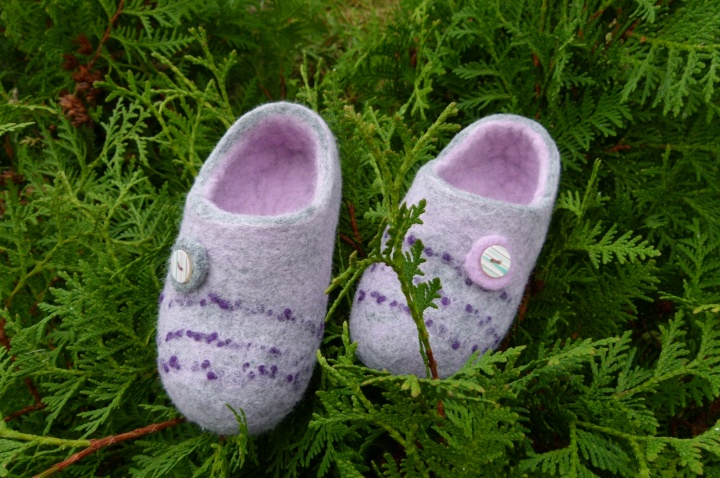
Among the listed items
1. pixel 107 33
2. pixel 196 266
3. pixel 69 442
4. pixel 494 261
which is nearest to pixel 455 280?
pixel 494 261

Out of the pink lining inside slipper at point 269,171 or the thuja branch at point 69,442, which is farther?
the pink lining inside slipper at point 269,171

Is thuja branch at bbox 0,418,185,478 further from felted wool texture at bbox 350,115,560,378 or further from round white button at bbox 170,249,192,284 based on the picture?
felted wool texture at bbox 350,115,560,378

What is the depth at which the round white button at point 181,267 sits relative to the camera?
0.86 m

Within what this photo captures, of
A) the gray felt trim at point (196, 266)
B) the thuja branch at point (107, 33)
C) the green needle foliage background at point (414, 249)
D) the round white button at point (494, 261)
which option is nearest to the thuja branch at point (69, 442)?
the green needle foliage background at point (414, 249)

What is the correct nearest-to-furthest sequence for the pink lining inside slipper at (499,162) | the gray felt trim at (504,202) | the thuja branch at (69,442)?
the thuja branch at (69,442) < the gray felt trim at (504,202) < the pink lining inside slipper at (499,162)

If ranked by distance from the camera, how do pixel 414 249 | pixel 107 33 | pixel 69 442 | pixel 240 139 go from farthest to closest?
pixel 107 33 → pixel 240 139 → pixel 69 442 → pixel 414 249

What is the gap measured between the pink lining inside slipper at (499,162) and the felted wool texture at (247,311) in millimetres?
244

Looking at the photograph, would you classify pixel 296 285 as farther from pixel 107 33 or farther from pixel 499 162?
pixel 107 33

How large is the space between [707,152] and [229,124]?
870 mm

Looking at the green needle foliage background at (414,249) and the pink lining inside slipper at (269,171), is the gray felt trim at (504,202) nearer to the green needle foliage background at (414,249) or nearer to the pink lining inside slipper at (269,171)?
the green needle foliage background at (414,249)

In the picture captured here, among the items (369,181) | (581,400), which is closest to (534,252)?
(581,400)

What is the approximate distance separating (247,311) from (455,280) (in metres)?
0.32

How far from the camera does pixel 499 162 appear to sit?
1.08 meters

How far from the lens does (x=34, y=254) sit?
3.70 ft
